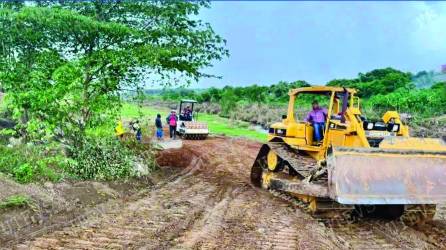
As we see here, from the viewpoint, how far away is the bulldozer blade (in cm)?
811

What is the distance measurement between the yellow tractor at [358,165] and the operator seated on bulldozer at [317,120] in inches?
2.7

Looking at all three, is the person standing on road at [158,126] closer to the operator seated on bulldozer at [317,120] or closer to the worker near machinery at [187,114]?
the worker near machinery at [187,114]

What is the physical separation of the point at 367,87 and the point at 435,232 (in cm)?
3086

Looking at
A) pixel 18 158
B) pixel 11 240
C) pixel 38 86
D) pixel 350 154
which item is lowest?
pixel 11 240

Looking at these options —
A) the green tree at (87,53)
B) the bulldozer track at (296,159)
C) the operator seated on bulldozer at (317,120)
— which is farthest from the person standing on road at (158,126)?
the operator seated on bulldozer at (317,120)

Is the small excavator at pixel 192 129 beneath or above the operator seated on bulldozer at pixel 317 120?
beneath

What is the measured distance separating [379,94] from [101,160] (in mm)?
26614

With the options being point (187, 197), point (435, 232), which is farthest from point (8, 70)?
point (435, 232)

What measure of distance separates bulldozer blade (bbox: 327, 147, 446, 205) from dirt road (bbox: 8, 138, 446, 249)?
2.03 ft

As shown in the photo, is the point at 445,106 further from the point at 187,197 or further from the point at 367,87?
the point at 187,197

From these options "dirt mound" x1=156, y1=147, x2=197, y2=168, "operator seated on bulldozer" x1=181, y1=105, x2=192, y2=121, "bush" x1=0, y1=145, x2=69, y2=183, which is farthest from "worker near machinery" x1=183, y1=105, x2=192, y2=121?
"bush" x1=0, y1=145, x2=69, y2=183

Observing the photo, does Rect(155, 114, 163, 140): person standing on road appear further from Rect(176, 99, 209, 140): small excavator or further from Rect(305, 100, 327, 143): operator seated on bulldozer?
Rect(305, 100, 327, 143): operator seated on bulldozer

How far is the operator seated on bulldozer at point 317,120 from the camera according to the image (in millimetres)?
11094

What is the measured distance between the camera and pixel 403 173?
27.7ft
